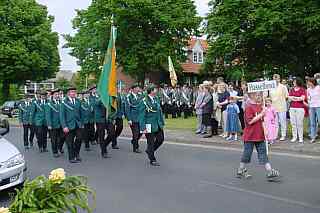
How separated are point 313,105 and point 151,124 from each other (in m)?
4.99

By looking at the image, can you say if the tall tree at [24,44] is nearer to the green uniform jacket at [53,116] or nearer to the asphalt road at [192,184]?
the green uniform jacket at [53,116]

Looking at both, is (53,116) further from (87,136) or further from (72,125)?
(87,136)

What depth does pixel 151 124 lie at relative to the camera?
35.9 feet

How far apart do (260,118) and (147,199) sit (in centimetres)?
279

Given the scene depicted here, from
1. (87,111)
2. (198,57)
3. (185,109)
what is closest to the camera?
(87,111)

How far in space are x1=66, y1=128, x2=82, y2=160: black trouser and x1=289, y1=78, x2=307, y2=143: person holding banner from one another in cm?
597

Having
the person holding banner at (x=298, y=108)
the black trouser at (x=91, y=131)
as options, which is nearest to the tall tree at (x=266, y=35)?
the person holding banner at (x=298, y=108)

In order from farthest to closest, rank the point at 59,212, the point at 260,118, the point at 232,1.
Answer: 1. the point at 232,1
2. the point at 260,118
3. the point at 59,212

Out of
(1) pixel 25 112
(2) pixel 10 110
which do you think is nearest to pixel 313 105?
(1) pixel 25 112

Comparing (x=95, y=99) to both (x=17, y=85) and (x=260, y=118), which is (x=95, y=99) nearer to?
(x=260, y=118)

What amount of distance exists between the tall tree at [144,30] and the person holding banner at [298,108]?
2880 centimetres

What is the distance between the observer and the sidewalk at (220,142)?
40.4 feet

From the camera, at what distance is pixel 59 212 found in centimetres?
315

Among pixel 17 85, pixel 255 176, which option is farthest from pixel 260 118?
pixel 17 85
